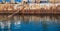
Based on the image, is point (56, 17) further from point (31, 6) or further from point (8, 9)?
point (8, 9)

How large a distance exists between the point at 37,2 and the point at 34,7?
6 cm

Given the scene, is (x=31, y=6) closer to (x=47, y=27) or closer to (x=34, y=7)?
(x=34, y=7)

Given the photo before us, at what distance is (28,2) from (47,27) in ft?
1.00

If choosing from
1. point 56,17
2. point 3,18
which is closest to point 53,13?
point 56,17

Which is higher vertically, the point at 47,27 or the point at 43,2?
the point at 43,2

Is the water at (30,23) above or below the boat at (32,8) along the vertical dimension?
below

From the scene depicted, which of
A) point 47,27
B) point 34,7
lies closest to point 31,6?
point 34,7

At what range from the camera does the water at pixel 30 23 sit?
315 cm

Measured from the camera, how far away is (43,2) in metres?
3.23

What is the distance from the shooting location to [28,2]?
3.25 metres

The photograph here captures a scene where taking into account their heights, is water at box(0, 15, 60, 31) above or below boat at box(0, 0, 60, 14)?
below

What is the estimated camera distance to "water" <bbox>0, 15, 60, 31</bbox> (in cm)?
315

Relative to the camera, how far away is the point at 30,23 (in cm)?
319

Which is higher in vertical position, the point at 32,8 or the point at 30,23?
the point at 32,8
